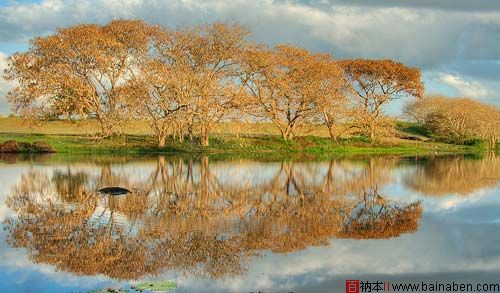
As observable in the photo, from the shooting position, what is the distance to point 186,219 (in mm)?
19641

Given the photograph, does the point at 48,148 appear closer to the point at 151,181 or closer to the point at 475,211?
the point at 151,181

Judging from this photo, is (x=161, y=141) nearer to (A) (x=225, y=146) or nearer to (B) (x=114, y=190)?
(A) (x=225, y=146)

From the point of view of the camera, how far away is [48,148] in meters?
54.3

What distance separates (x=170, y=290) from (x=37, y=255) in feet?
15.3

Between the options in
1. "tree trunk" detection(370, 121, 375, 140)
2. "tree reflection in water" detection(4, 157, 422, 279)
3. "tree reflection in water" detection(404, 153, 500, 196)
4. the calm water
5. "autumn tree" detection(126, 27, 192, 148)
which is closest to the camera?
the calm water

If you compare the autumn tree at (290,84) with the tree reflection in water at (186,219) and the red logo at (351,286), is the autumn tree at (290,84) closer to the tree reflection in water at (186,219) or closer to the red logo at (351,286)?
the tree reflection in water at (186,219)

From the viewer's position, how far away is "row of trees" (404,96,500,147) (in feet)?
293

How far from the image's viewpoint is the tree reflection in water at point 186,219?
14391 millimetres

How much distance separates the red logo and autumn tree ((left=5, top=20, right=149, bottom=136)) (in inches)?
1785

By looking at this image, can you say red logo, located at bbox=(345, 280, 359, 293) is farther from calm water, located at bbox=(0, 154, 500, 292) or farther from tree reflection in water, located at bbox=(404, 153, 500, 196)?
tree reflection in water, located at bbox=(404, 153, 500, 196)

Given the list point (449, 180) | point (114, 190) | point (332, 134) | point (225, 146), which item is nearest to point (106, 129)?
point (225, 146)

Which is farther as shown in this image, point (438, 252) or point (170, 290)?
point (438, 252)

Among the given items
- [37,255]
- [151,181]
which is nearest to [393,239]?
[37,255]

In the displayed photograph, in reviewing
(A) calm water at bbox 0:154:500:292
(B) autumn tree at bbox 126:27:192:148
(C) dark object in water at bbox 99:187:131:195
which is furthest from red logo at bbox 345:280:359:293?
(B) autumn tree at bbox 126:27:192:148
